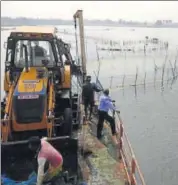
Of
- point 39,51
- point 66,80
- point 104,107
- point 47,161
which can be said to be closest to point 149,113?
point 104,107

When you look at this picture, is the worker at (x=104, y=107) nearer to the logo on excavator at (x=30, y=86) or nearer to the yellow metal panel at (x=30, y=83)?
the yellow metal panel at (x=30, y=83)

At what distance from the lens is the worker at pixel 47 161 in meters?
6.41

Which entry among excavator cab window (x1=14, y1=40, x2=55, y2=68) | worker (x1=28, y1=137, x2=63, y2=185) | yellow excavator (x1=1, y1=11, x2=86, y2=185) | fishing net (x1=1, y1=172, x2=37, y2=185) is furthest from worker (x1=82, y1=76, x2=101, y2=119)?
worker (x1=28, y1=137, x2=63, y2=185)

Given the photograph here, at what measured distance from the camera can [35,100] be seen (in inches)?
330

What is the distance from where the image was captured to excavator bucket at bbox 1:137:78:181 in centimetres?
759

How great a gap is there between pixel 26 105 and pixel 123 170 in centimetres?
272

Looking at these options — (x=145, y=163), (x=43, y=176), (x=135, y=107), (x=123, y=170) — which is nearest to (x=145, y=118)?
(x=135, y=107)

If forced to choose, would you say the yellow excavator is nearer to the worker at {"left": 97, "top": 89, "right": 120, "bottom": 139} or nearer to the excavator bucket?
the excavator bucket

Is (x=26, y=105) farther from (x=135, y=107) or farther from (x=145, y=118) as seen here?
(x=135, y=107)

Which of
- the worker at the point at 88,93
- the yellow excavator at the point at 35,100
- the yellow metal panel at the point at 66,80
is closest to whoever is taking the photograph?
the yellow excavator at the point at 35,100

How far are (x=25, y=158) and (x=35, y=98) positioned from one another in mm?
1443

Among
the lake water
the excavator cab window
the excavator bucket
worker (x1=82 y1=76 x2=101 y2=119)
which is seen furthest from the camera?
the lake water

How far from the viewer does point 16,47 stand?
9680 mm

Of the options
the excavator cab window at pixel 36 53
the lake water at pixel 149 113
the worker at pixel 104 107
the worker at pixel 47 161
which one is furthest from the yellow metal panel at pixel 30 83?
the lake water at pixel 149 113
